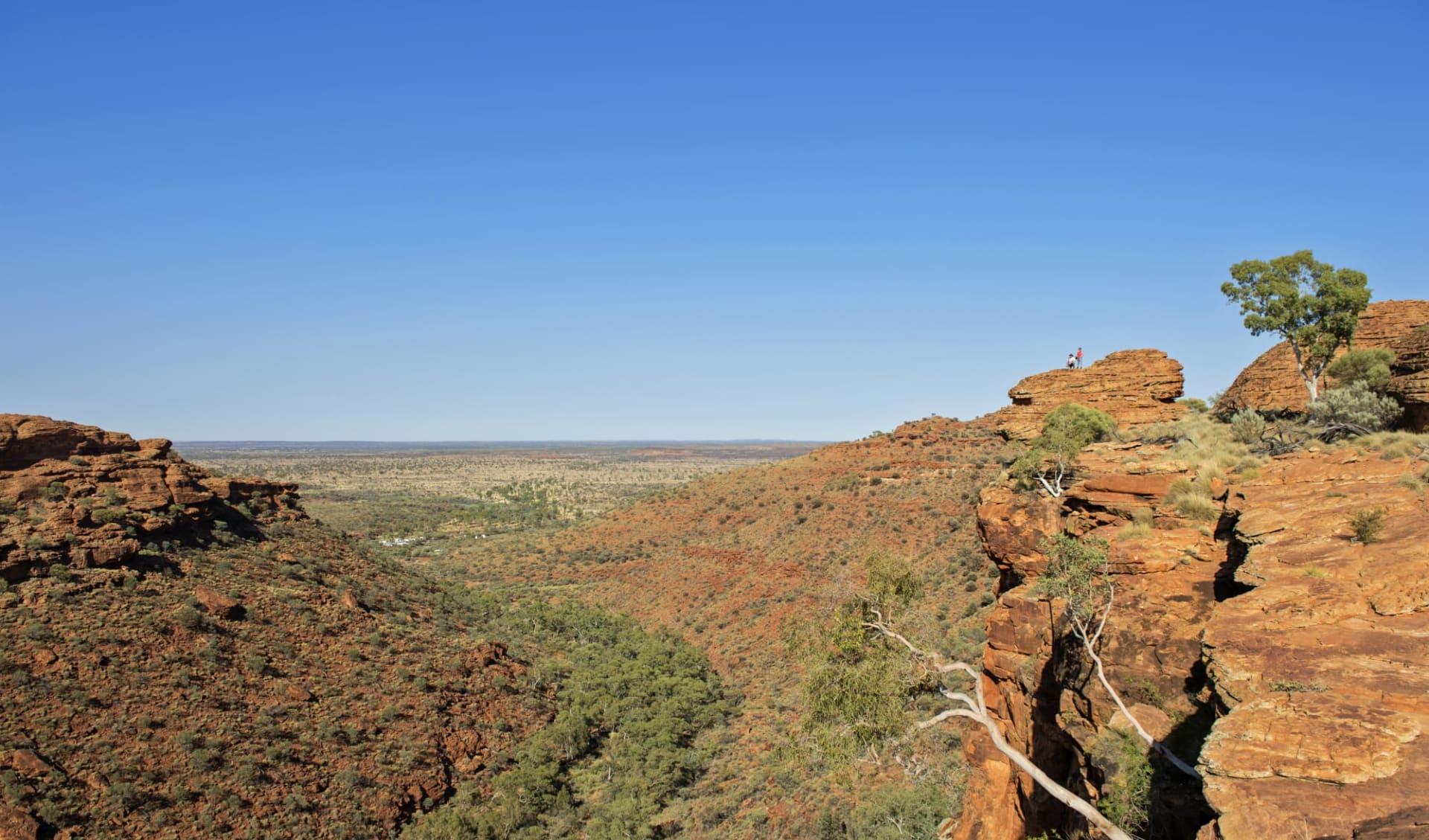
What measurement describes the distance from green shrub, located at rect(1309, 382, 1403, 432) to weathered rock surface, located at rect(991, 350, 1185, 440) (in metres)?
6.12

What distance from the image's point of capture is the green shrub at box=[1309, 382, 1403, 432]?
15.7 meters

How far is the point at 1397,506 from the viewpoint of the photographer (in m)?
10.2

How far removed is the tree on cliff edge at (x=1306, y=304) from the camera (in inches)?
774

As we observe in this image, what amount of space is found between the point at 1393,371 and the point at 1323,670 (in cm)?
1499

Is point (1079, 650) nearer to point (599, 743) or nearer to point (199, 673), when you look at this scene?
point (599, 743)

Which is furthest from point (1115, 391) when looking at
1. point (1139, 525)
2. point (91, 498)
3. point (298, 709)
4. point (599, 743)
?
point (91, 498)

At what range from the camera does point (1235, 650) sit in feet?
26.7

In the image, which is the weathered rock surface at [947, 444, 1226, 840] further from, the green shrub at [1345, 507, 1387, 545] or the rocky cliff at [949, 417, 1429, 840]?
the green shrub at [1345, 507, 1387, 545]

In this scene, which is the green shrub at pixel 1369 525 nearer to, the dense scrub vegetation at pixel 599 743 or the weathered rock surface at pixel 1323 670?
the weathered rock surface at pixel 1323 670

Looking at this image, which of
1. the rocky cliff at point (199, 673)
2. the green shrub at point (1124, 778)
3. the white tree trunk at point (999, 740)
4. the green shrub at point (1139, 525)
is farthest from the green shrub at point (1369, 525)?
the rocky cliff at point (199, 673)

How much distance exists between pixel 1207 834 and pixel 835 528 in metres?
40.6

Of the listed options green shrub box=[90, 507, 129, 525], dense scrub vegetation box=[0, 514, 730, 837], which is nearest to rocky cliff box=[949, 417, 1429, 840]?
dense scrub vegetation box=[0, 514, 730, 837]

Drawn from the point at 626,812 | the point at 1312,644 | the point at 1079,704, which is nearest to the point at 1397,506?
the point at 1312,644

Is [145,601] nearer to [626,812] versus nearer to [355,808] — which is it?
[355,808]
